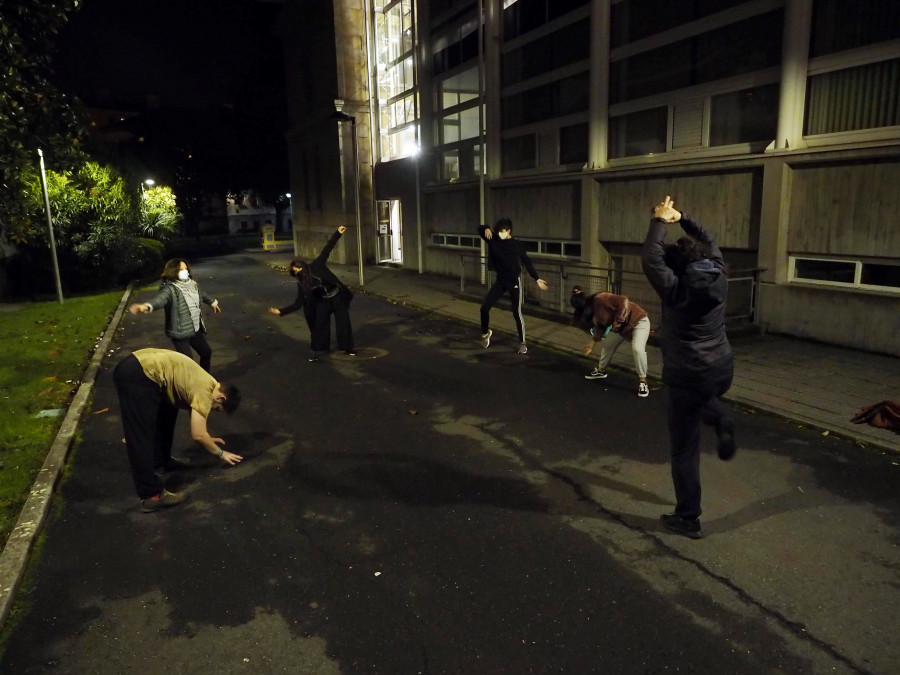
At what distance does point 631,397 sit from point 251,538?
16.4ft

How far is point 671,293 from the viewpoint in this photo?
4230 mm

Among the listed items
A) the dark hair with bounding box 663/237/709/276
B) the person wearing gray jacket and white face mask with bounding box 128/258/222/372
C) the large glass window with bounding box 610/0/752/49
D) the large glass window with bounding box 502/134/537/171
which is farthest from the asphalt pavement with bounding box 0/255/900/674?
the large glass window with bounding box 502/134/537/171

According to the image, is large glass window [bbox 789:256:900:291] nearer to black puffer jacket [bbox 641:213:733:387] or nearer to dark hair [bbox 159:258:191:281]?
black puffer jacket [bbox 641:213:733:387]

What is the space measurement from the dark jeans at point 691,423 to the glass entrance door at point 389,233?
23.3 meters

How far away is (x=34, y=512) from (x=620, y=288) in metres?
10.1

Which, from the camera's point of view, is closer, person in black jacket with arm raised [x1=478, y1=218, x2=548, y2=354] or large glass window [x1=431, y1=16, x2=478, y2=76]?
person in black jacket with arm raised [x1=478, y1=218, x2=548, y2=354]

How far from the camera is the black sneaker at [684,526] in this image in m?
4.56

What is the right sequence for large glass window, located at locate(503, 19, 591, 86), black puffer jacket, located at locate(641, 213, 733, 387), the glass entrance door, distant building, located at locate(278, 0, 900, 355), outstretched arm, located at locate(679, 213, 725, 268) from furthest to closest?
1. the glass entrance door
2. large glass window, located at locate(503, 19, 591, 86)
3. distant building, located at locate(278, 0, 900, 355)
4. outstretched arm, located at locate(679, 213, 725, 268)
5. black puffer jacket, located at locate(641, 213, 733, 387)

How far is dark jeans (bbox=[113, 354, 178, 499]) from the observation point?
16.1 feet

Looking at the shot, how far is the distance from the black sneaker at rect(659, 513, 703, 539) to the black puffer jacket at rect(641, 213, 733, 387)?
1048 millimetres

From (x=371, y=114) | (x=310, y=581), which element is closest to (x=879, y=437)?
(x=310, y=581)

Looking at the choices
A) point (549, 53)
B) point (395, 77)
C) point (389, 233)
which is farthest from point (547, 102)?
point (389, 233)

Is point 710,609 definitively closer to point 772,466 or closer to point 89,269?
point 772,466

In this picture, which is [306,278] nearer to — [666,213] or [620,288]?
[620,288]
